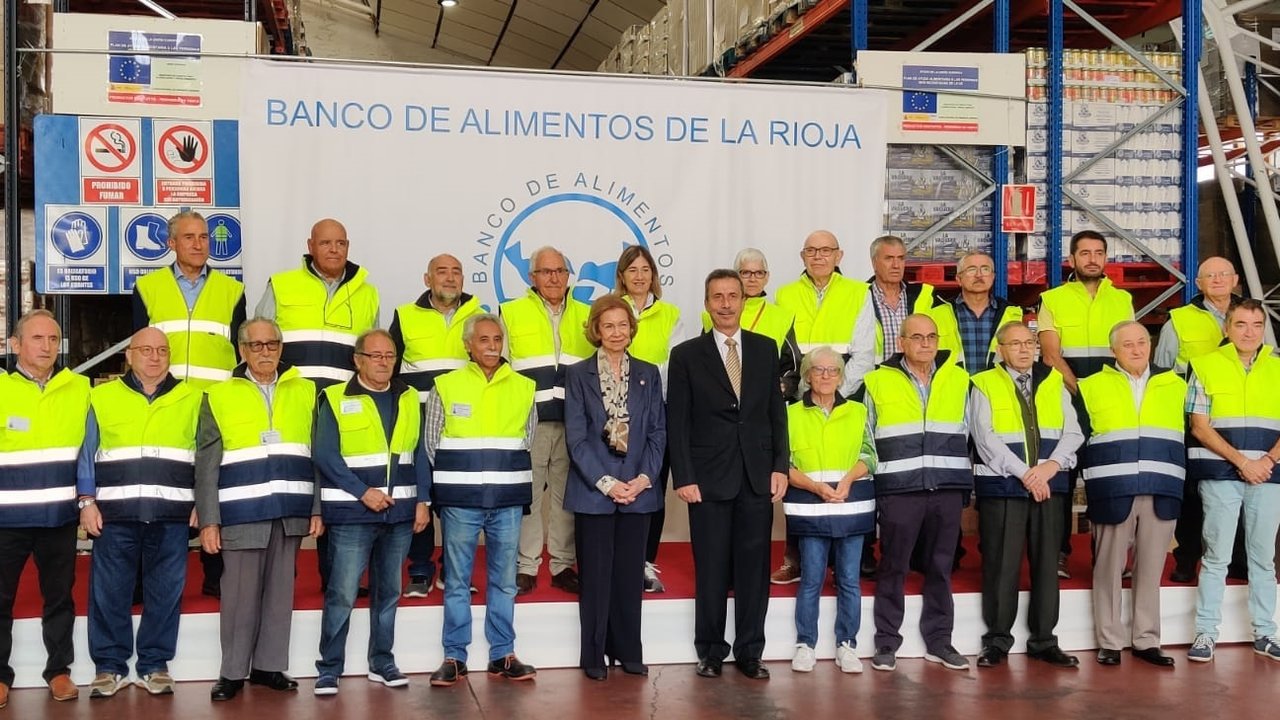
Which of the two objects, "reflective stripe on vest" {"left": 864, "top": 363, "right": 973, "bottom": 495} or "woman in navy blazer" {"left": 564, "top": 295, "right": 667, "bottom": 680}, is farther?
"reflective stripe on vest" {"left": 864, "top": 363, "right": 973, "bottom": 495}

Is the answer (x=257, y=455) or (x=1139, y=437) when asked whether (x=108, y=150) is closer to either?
(x=257, y=455)

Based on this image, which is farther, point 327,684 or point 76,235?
point 76,235

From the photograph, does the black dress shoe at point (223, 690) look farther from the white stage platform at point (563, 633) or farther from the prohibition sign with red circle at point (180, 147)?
the prohibition sign with red circle at point (180, 147)

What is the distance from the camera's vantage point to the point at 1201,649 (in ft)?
21.4

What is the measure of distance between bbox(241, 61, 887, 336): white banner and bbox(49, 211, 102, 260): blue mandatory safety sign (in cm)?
108

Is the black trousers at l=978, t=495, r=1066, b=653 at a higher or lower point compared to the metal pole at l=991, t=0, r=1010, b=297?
lower

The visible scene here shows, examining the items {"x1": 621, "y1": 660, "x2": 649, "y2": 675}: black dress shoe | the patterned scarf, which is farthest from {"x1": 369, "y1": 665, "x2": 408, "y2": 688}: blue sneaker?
the patterned scarf

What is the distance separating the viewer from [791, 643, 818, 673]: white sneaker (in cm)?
624

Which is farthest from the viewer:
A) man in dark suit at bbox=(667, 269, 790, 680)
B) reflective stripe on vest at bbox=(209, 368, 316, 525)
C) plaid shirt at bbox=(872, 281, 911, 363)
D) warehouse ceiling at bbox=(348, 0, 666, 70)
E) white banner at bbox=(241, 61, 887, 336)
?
warehouse ceiling at bbox=(348, 0, 666, 70)

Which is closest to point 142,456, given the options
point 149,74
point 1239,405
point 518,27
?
point 149,74

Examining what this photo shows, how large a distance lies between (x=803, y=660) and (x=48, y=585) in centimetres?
355

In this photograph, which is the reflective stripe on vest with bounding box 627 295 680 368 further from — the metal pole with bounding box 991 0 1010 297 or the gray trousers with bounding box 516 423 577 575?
the metal pole with bounding box 991 0 1010 297

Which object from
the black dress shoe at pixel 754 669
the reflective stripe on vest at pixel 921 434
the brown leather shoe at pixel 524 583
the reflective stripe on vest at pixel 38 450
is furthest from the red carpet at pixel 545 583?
the reflective stripe on vest at pixel 921 434

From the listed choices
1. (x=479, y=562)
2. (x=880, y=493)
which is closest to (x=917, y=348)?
(x=880, y=493)
